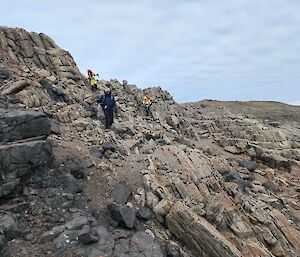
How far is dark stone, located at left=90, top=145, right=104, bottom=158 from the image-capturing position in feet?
54.0

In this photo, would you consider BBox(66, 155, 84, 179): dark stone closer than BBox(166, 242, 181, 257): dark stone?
No

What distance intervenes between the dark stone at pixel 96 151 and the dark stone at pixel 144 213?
410cm

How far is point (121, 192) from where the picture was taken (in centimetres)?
1392

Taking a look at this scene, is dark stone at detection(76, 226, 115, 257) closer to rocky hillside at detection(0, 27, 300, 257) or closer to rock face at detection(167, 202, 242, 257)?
rocky hillside at detection(0, 27, 300, 257)

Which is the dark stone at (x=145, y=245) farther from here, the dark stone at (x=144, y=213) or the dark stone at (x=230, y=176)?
the dark stone at (x=230, y=176)

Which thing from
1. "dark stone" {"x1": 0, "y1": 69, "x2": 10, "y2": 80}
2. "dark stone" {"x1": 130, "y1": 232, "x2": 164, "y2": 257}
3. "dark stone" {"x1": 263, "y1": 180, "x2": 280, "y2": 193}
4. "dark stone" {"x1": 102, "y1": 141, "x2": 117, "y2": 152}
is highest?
"dark stone" {"x1": 0, "y1": 69, "x2": 10, "y2": 80}

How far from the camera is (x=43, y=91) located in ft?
79.3

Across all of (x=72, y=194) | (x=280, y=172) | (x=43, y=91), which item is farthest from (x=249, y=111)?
(x=72, y=194)

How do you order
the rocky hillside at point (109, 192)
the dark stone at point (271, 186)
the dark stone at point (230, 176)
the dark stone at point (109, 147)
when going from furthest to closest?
1. the dark stone at point (271, 186)
2. the dark stone at point (230, 176)
3. the dark stone at point (109, 147)
4. the rocky hillside at point (109, 192)

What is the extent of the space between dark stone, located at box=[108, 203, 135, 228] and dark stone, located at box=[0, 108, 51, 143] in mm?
4364

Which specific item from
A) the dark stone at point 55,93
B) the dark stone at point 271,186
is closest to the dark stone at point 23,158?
the dark stone at point 55,93

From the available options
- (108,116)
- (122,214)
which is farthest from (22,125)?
(108,116)

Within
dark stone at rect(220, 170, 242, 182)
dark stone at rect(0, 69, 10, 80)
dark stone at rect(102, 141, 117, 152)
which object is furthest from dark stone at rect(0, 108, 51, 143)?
dark stone at rect(220, 170, 242, 182)

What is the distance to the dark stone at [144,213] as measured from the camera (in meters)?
13.1
